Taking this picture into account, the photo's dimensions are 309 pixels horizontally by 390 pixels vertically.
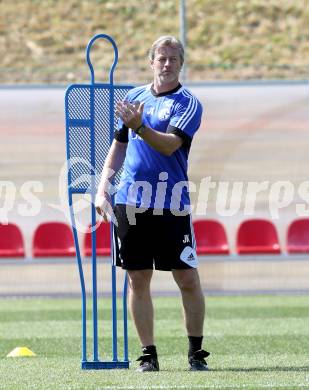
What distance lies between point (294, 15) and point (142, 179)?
2206cm

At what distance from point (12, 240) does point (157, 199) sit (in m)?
7.72

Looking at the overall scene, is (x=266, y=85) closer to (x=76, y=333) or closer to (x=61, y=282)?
(x=61, y=282)

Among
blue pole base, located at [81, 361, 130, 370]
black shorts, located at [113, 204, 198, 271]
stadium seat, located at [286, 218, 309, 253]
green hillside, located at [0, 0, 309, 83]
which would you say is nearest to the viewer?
black shorts, located at [113, 204, 198, 271]

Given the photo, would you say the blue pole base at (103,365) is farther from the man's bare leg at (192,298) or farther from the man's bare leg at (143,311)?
the man's bare leg at (192,298)

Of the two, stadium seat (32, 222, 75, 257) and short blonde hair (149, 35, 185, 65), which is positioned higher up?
short blonde hair (149, 35, 185, 65)

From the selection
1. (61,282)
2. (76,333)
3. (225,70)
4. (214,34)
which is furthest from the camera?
(214,34)

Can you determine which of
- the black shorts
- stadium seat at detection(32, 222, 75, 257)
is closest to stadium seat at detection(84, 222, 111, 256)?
stadium seat at detection(32, 222, 75, 257)

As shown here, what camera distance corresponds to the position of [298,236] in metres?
14.4

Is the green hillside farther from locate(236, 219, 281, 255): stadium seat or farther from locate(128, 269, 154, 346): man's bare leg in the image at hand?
locate(128, 269, 154, 346): man's bare leg

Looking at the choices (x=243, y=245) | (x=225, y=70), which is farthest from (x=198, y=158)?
(x=225, y=70)

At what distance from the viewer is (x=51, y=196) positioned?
14227 millimetres

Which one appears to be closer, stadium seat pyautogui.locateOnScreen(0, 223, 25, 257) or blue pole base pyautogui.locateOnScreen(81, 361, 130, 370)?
blue pole base pyautogui.locateOnScreen(81, 361, 130, 370)

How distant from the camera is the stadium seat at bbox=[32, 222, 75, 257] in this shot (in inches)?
563

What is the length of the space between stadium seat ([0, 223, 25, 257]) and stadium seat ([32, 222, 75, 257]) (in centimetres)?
17
